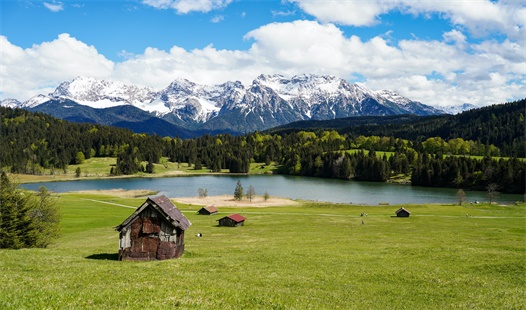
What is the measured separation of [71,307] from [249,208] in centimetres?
9401

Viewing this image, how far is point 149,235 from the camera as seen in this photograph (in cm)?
3219

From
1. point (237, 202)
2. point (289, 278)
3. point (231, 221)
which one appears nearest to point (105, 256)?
point (289, 278)

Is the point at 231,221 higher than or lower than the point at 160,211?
lower

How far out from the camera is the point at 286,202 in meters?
121

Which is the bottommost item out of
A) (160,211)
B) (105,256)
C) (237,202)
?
(237,202)

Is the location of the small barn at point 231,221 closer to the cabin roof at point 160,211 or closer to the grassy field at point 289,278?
the grassy field at point 289,278

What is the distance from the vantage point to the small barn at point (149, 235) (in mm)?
31859

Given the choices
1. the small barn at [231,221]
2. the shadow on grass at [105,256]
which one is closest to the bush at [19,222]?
the shadow on grass at [105,256]

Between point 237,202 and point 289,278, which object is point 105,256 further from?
point 237,202

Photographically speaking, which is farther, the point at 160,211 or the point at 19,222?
the point at 19,222

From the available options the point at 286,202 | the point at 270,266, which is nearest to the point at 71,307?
the point at 270,266

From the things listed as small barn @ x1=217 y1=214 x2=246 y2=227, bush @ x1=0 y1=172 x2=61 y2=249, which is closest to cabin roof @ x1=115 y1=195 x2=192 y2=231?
bush @ x1=0 y1=172 x2=61 y2=249

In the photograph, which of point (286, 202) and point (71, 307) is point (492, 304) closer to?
point (71, 307)

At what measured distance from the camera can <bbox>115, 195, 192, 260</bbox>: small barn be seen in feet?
105
